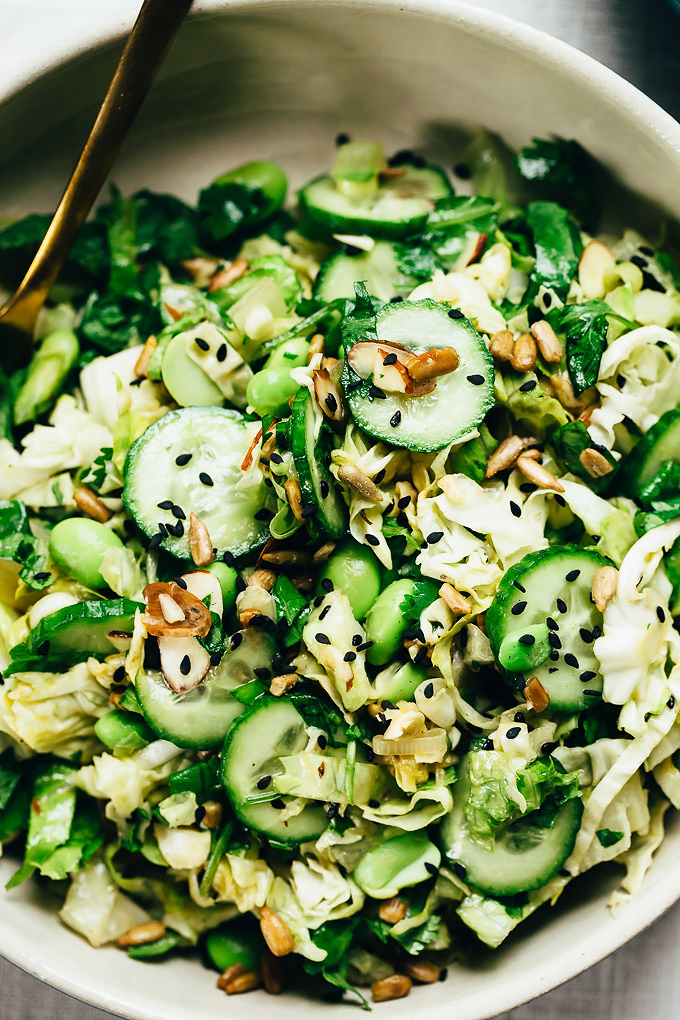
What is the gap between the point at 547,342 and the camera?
241 cm

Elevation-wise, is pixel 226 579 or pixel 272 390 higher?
pixel 272 390

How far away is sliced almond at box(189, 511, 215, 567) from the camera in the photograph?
2297mm

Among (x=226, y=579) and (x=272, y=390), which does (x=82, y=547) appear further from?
(x=272, y=390)

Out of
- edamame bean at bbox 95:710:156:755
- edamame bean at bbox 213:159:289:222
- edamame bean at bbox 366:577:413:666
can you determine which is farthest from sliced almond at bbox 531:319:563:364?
edamame bean at bbox 95:710:156:755

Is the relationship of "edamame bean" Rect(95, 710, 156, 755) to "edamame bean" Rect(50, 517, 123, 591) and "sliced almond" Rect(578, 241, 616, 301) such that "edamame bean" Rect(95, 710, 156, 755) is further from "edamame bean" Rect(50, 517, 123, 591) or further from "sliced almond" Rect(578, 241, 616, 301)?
"sliced almond" Rect(578, 241, 616, 301)

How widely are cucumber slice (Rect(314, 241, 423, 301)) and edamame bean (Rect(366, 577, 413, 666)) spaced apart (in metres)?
0.98

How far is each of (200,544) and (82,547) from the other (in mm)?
358

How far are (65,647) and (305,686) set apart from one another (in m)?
0.71

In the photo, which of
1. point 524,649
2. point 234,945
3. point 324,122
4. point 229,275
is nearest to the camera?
point 524,649

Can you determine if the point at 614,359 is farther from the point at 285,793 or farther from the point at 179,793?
the point at 179,793

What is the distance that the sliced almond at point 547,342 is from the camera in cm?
240

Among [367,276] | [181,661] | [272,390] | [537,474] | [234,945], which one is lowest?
[234,945]

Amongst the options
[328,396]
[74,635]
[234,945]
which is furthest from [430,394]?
[234,945]

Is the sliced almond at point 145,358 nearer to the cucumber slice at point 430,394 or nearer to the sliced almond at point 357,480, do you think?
the cucumber slice at point 430,394
